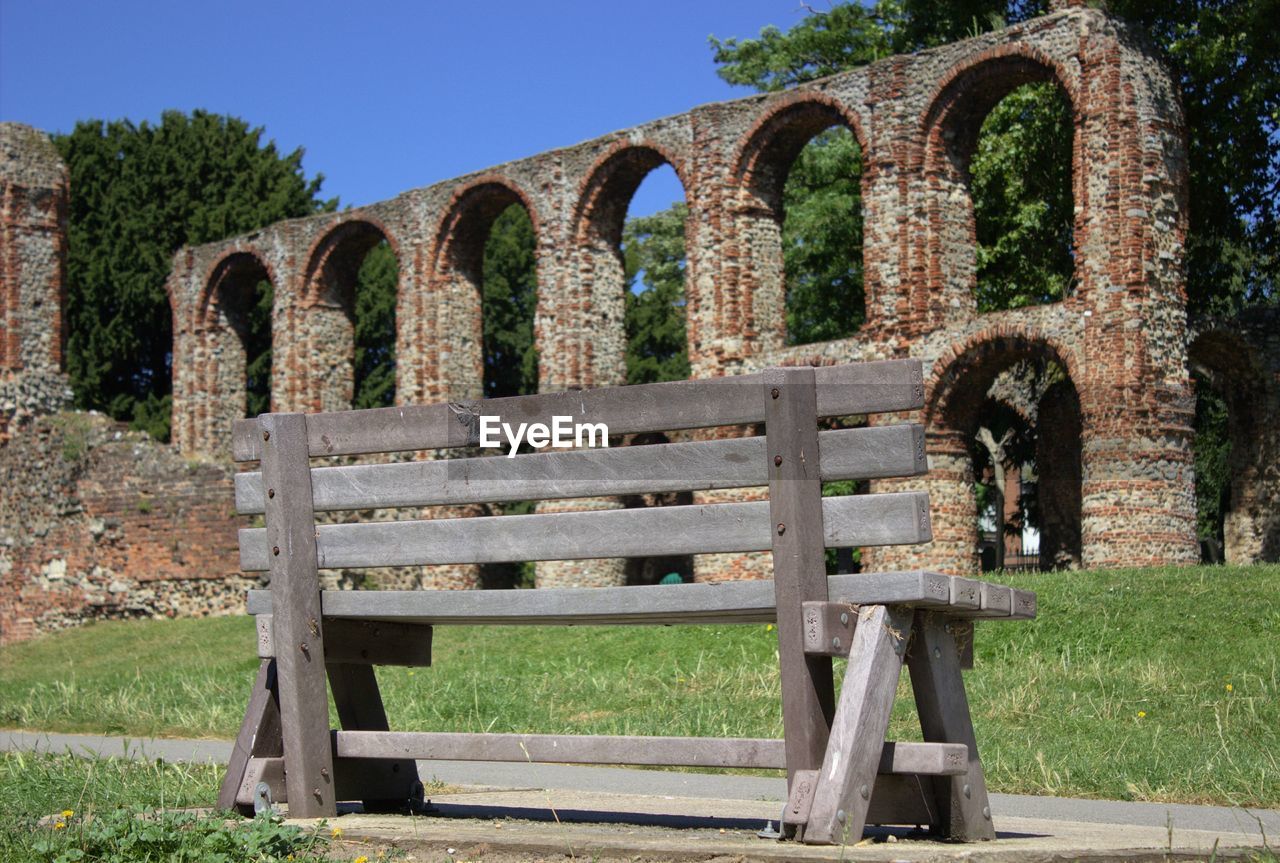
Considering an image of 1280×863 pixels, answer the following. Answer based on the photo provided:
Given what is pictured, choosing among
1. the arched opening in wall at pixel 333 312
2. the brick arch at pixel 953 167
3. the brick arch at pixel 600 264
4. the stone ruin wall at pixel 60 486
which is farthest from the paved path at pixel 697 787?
the arched opening in wall at pixel 333 312

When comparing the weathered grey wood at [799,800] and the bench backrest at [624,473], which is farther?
the bench backrest at [624,473]

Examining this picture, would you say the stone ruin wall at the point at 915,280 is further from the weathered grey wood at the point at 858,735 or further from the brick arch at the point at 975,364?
the weathered grey wood at the point at 858,735

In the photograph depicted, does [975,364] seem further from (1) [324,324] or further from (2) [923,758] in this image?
(2) [923,758]

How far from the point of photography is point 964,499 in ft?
72.0

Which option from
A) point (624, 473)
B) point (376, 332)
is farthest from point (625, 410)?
point (376, 332)

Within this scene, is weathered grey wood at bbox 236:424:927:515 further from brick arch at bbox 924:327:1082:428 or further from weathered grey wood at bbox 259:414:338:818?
brick arch at bbox 924:327:1082:428

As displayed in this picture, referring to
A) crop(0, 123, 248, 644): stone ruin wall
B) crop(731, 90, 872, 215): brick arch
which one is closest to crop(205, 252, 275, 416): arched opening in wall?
crop(0, 123, 248, 644): stone ruin wall

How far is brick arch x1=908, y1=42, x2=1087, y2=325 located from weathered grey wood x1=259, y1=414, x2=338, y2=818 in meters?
17.5

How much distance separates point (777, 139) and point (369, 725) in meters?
19.3

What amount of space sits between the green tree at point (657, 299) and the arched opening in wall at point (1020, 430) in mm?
11200

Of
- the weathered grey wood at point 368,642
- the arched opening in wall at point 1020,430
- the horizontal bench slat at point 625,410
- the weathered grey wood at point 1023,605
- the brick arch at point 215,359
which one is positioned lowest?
the weathered grey wood at point 368,642

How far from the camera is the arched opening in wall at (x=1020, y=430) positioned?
21422 mm

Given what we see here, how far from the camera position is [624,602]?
14.3 feet

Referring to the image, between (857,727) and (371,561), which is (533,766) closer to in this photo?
(371,561)
